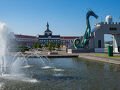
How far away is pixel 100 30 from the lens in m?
36.2

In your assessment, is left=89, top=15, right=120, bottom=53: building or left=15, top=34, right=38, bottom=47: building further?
left=15, top=34, right=38, bottom=47: building

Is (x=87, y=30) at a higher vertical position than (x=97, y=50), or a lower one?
higher

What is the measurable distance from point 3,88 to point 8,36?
4.03 meters

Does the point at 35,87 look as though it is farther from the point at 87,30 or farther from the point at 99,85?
the point at 87,30

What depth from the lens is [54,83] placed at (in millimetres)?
9750

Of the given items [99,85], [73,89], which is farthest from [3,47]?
[99,85]

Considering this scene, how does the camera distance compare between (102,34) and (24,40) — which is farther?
(24,40)

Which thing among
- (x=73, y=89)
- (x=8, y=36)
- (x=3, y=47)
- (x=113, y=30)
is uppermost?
(x=113, y=30)

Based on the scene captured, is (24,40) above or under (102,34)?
above

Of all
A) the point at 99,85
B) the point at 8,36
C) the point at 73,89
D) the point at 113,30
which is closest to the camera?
the point at 73,89

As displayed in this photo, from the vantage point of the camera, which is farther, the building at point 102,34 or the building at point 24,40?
the building at point 24,40

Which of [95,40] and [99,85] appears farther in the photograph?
[95,40]

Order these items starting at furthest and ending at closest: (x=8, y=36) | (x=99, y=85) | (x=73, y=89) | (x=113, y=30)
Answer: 1. (x=113, y=30)
2. (x=8, y=36)
3. (x=99, y=85)
4. (x=73, y=89)

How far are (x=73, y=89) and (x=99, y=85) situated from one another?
175 cm
